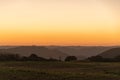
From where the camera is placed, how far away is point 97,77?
30984 millimetres

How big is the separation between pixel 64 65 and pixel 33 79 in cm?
1687

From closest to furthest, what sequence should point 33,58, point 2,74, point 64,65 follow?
point 2,74 < point 64,65 < point 33,58

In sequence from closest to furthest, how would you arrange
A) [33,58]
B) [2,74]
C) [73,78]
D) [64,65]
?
[73,78] → [2,74] → [64,65] → [33,58]

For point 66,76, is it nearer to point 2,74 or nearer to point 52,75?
point 52,75

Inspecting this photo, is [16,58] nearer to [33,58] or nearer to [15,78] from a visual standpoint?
[33,58]

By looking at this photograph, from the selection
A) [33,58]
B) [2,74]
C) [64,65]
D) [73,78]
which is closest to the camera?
[73,78]

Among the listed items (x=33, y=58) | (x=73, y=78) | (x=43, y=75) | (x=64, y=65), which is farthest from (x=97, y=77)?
(x=33, y=58)

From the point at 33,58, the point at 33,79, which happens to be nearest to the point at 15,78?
the point at 33,79

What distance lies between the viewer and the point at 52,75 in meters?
31.6

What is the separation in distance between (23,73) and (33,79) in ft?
10.6

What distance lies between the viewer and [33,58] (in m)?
64.9

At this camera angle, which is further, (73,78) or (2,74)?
(2,74)

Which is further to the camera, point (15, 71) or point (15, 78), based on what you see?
point (15, 71)

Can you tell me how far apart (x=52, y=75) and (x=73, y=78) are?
240 centimetres
